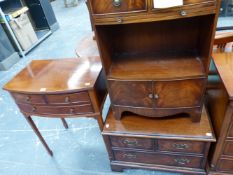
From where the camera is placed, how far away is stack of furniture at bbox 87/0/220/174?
0.79 m

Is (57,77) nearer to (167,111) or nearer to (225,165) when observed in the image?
(167,111)

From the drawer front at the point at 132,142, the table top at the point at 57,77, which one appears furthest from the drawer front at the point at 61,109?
the drawer front at the point at 132,142

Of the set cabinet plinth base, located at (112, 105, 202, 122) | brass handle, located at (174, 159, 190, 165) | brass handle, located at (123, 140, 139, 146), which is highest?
cabinet plinth base, located at (112, 105, 202, 122)

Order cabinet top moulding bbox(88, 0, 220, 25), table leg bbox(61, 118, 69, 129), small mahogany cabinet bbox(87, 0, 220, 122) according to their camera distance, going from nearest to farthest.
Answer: cabinet top moulding bbox(88, 0, 220, 25) → small mahogany cabinet bbox(87, 0, 220, 122) → table leg bbox(61, 118, 69, 129)

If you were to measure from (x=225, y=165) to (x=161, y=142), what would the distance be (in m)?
0.42

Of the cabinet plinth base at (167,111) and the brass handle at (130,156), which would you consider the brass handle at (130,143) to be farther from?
the cabinet plinth base at (167,111)

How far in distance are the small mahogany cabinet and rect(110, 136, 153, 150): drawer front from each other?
0.61 ft

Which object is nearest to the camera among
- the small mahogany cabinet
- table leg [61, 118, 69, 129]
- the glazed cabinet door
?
the small mahogany cabinet

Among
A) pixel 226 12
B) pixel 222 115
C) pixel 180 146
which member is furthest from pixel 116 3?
pixel 226 12

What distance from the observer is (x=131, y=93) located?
1015 mm

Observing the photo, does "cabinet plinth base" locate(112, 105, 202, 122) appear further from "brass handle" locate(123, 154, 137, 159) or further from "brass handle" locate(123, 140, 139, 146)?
"brass handle" locate(123, 154, 137, 159)

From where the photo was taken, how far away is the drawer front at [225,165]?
43.6 inches

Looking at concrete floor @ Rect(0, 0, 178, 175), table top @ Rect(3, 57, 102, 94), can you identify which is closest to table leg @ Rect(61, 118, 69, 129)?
concrete floor @ Rect(0, 0, 178, 175)

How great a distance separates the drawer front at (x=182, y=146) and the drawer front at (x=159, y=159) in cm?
7
